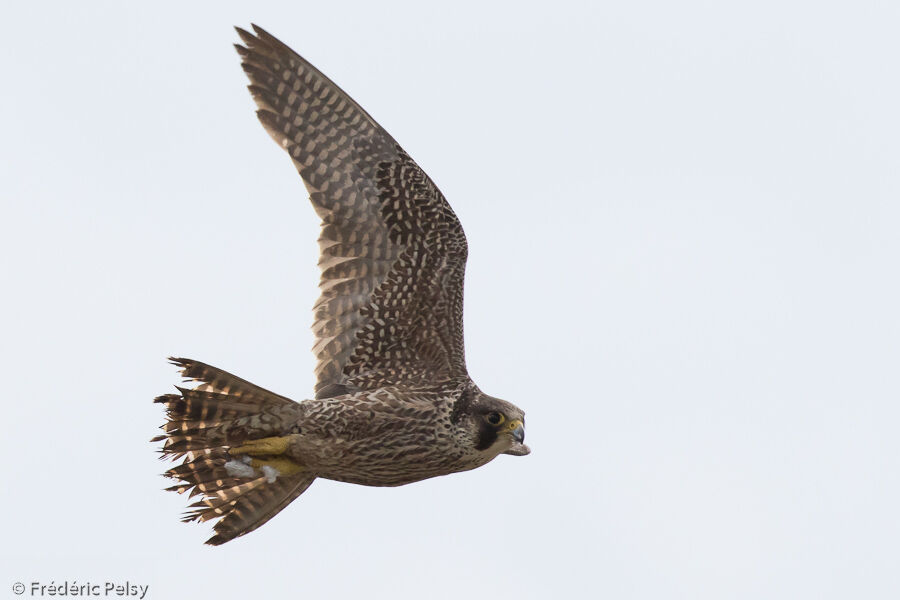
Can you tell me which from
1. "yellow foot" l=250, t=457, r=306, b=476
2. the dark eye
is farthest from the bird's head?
"yellow foot" l=250, t=457, r=306, b=476

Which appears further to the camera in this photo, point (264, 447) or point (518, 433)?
point (518, 433)

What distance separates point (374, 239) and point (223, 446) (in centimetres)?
232

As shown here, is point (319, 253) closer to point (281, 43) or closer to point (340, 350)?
point (340, 350)

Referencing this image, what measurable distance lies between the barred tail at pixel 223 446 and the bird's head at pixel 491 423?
5.01ft

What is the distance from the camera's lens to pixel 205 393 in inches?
428

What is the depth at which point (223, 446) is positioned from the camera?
11180mm

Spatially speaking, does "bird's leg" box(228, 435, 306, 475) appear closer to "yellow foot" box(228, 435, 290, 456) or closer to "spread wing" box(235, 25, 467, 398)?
"yellow foot" box(228, 435, 290, 456)

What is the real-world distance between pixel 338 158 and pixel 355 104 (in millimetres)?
510

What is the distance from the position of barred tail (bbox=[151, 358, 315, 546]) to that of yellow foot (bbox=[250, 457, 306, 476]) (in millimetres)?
66

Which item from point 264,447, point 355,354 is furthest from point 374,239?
point 264,447

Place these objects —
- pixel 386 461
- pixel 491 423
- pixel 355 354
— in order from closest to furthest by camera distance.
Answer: pixel 386 461
pixel 491 423
pixel 355 354

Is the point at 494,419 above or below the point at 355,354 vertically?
below

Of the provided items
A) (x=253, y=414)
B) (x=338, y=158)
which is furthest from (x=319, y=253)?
(x=253, y=414)

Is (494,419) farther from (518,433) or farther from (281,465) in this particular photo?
(281,465)
